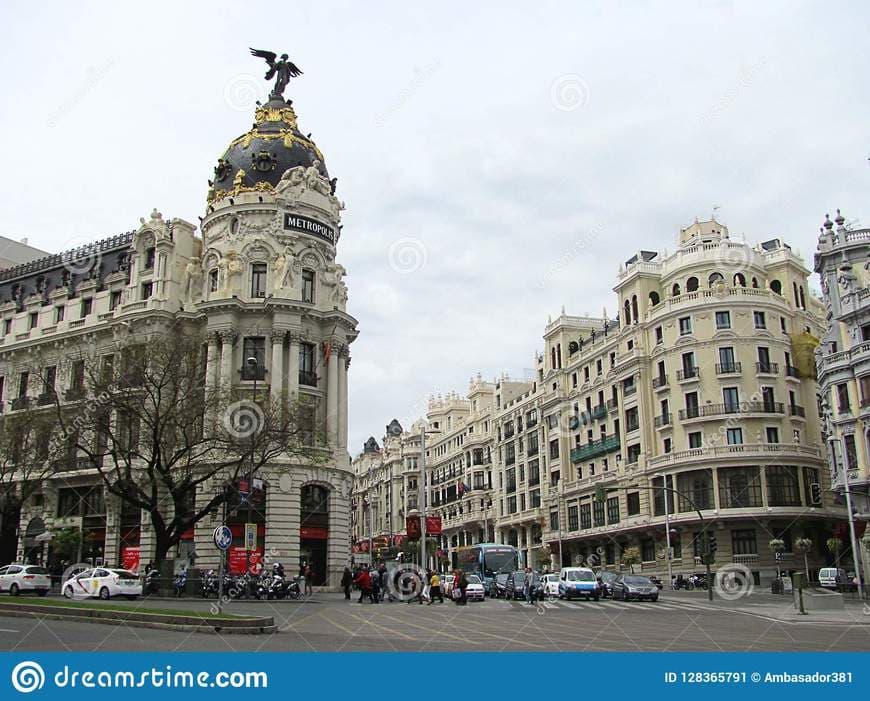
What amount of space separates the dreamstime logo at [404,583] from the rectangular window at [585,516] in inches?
1274

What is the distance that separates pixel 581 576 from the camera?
43.8 meters

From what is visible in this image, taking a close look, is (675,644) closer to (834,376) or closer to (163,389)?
(163,389)

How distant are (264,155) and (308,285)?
904 centimetres

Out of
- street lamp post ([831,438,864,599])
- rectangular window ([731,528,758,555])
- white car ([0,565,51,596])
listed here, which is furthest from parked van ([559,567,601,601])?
white car ([0,565,51,596])

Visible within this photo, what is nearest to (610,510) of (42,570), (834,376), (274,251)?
(834,376)

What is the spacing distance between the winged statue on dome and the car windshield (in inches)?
1532

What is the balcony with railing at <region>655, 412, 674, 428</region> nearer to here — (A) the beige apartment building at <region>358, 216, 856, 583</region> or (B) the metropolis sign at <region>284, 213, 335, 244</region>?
(A) the beige apartment building at <region>358, 216, 856, 583</region>

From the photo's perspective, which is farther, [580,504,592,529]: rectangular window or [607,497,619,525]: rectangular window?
[580,504,592,529]: rectangular window

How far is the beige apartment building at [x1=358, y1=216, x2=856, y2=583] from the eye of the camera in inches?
2346

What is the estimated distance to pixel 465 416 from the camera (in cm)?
11438

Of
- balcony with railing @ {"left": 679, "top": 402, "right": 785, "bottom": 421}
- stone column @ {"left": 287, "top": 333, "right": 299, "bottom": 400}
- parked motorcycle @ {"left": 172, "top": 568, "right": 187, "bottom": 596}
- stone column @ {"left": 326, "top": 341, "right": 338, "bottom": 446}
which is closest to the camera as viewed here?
parked motorcycle @ {"left": 172, "top": 568, "right": 187, "bottom": 596}

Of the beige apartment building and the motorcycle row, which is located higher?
the beige apartment building

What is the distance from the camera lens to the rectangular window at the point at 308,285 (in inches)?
2242

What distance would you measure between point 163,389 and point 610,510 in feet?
135
